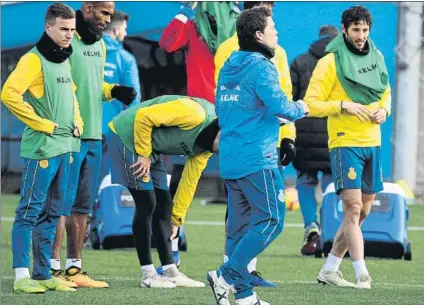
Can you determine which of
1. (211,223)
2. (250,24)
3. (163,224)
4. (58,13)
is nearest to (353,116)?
(163,224)

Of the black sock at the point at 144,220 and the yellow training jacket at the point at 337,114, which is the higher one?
the yellow training jacket at the point at 337,114

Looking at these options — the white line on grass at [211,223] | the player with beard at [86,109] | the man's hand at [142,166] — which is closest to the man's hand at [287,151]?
the man's hand at [142,166]

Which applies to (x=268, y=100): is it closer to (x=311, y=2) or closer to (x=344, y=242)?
(x=344, y=242)

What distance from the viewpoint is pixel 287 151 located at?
8312 mm

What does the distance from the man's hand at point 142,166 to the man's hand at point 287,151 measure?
0.85m

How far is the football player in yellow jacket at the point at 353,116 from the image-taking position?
8.76 m

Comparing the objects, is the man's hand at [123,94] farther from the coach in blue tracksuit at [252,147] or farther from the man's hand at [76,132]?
the coach in blue tracksuit at [252,147]

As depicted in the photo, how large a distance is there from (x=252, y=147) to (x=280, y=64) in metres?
1.69

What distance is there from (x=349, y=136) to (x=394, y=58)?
873cm

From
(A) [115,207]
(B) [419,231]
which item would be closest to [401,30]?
(B) [419,231]

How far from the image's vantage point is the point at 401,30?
17.3 m

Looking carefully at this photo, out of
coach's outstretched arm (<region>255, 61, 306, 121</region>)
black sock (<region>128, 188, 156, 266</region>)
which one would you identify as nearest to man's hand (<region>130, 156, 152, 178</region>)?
black sock (<region>128, 188, 156, 266</region>)

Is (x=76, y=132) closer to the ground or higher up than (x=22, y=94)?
closer to the ground

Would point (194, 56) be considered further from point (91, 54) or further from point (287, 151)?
point (287, 151)
